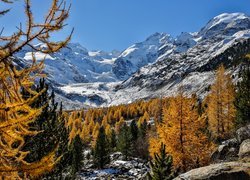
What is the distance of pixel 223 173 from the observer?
13820 mm

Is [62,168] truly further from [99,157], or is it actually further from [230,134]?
[99,157]

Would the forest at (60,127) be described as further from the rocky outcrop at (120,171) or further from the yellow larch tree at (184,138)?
the rocky outcrop at (120,171)

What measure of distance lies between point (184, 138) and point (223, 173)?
15.1 metres

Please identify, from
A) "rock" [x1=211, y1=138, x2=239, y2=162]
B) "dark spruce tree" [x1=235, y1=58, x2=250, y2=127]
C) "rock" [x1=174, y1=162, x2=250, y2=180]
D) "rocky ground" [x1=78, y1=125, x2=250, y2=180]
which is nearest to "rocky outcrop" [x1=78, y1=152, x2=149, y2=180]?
"rocky ground" [x1=78, y1=125, x2=250, y2=180]

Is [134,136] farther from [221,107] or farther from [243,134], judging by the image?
[243,134]

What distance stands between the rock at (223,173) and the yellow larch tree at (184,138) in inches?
525

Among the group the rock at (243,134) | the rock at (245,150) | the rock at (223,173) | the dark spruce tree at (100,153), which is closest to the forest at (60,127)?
the dark spruce tree at (100,153)

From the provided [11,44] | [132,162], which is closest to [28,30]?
[11,44]

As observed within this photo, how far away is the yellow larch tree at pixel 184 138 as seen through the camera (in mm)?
27719

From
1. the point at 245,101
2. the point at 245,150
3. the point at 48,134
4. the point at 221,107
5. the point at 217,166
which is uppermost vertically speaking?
the point at 221,107

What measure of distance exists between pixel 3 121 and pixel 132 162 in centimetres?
5851

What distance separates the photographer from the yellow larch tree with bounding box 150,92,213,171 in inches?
1091

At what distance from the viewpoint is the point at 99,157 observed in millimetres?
61688

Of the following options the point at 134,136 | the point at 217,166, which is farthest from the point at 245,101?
the point at 134,136
